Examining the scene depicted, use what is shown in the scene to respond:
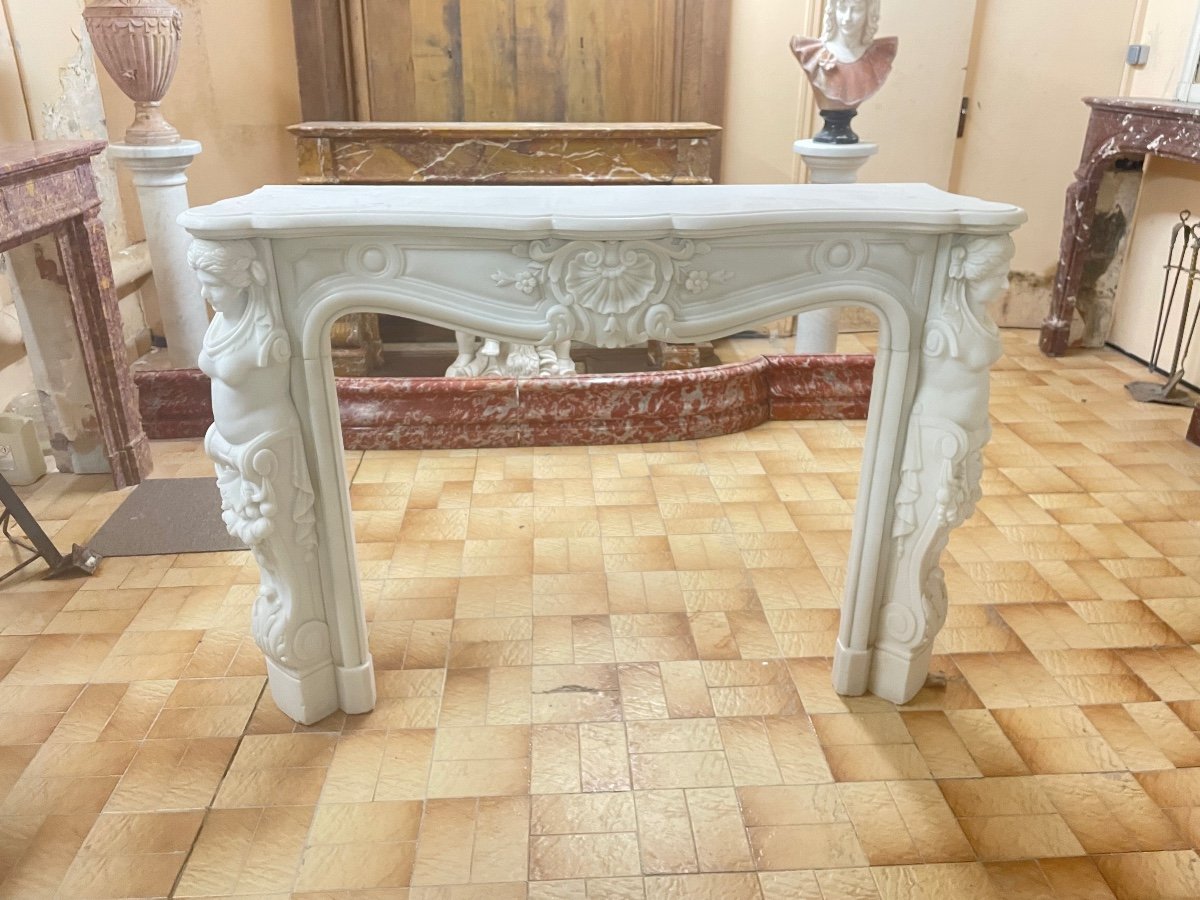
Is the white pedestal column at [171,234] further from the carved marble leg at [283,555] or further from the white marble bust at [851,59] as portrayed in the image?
the white marble bust at [851,59]

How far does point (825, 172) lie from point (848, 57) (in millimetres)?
476

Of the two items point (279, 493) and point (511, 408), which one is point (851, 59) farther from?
point (279, 493)

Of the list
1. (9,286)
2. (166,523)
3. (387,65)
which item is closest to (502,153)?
(387,65)

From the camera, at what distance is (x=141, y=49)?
3.65 m

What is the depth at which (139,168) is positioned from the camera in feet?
12.6

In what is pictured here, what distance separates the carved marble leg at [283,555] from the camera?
1896 millimetres

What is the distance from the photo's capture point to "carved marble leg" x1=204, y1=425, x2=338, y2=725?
1896mm

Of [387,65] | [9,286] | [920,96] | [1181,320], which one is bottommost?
[1181,320]

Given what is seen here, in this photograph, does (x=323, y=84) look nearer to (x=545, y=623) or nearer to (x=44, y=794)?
(x=545, y=623)

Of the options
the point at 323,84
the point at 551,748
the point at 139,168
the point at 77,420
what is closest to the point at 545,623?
the point at 551,748

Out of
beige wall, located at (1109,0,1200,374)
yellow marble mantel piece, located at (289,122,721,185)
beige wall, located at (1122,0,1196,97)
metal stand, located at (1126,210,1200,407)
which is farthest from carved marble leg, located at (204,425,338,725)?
beige wall, located at (1122,0,1196,97)

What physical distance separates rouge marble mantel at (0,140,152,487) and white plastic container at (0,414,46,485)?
12.6 inches

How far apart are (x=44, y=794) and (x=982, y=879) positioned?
197cm

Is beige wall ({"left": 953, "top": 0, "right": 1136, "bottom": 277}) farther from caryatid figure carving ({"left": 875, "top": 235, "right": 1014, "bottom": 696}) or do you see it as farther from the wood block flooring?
caryatid figure carving ({"left": 875, "top": 235, "right": 1014, "bottom": 696})
